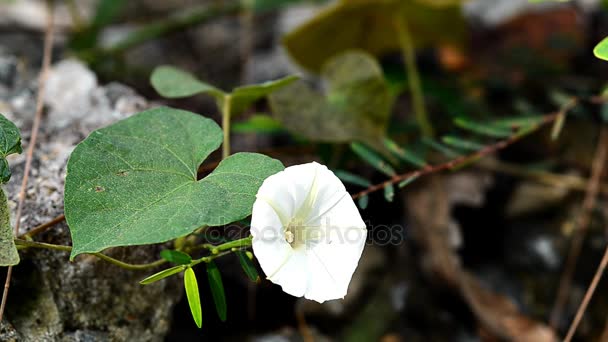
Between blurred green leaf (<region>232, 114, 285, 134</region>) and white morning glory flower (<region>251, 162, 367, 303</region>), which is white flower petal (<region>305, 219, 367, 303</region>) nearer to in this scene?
white morning glory flower (<region>251, 162, 367, 303</region>)

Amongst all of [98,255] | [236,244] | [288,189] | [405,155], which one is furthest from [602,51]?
[98,255]

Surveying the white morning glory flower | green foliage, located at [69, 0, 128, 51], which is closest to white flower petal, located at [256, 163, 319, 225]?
the white morning glory flower

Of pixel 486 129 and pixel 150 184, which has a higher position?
pixel 150 184

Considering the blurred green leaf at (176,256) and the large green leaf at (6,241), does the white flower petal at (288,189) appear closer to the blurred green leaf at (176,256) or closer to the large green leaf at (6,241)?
the blurred green leaf at (176,256)

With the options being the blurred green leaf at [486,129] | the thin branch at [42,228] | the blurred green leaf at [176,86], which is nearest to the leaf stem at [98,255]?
the thin branch at [42,228]

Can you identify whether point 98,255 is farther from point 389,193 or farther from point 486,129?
point 486,129

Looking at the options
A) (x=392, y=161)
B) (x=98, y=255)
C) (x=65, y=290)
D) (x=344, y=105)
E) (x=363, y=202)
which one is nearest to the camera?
(x=98, y=255)
